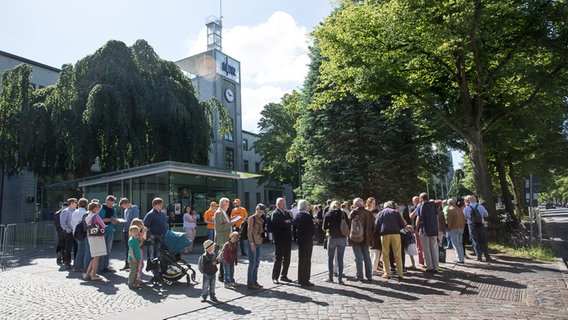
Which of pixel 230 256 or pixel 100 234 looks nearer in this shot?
pixel 230 256

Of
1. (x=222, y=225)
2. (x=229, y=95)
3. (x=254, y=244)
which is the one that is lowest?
(x=254, y=244)

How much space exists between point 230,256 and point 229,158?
Result: 37032mm

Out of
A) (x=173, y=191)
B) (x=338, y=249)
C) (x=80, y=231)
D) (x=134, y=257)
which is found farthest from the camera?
(x=173, y=191)

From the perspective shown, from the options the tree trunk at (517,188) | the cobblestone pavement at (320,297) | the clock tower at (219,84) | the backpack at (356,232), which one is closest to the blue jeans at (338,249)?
the backpack at (356,232)

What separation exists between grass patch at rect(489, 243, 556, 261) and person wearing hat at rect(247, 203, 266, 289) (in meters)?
8.29

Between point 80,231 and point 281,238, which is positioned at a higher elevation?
point 80,231

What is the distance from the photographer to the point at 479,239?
11500 millimetres

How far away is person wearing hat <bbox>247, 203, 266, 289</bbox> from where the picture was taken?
831 centimetres

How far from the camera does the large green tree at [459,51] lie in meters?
12.9

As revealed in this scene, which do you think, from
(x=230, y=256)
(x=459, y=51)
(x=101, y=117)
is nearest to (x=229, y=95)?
(x=101, y=117)

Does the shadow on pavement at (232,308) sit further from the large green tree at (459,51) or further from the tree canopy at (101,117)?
the tree canopy at (101,117)

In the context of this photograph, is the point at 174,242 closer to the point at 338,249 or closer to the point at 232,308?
the point at 232,308

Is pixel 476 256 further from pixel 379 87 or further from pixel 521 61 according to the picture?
pixel 521 61

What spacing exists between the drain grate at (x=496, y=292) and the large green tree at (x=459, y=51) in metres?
7.20
